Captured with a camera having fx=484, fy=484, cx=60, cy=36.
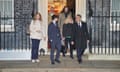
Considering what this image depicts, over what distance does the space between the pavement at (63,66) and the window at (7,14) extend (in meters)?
1.77

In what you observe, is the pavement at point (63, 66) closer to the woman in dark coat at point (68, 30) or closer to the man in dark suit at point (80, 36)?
the man in dark suit at point (80, 36)

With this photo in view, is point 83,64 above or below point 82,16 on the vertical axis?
below

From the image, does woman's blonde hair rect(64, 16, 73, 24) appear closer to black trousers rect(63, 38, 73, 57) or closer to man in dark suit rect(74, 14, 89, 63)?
black trousers rect(63, 38, 73, 57)

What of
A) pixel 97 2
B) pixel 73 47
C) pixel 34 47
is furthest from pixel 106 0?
pixel 34 47

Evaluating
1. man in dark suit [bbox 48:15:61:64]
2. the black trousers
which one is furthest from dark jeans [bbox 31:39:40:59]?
the black trousers

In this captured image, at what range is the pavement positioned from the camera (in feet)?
51.1

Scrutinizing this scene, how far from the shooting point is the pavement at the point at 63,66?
15.6 meters

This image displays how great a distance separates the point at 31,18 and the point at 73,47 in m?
2.06

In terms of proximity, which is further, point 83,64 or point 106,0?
point 106,0

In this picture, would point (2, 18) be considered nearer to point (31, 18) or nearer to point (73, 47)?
point (31, 18)

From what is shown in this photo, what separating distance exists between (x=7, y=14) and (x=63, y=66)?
3742mm

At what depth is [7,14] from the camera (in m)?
18.7

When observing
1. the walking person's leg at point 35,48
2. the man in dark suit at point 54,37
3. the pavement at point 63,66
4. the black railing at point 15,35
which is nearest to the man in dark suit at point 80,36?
the pavement at point 63,66

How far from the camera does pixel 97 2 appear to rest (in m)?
18.7
